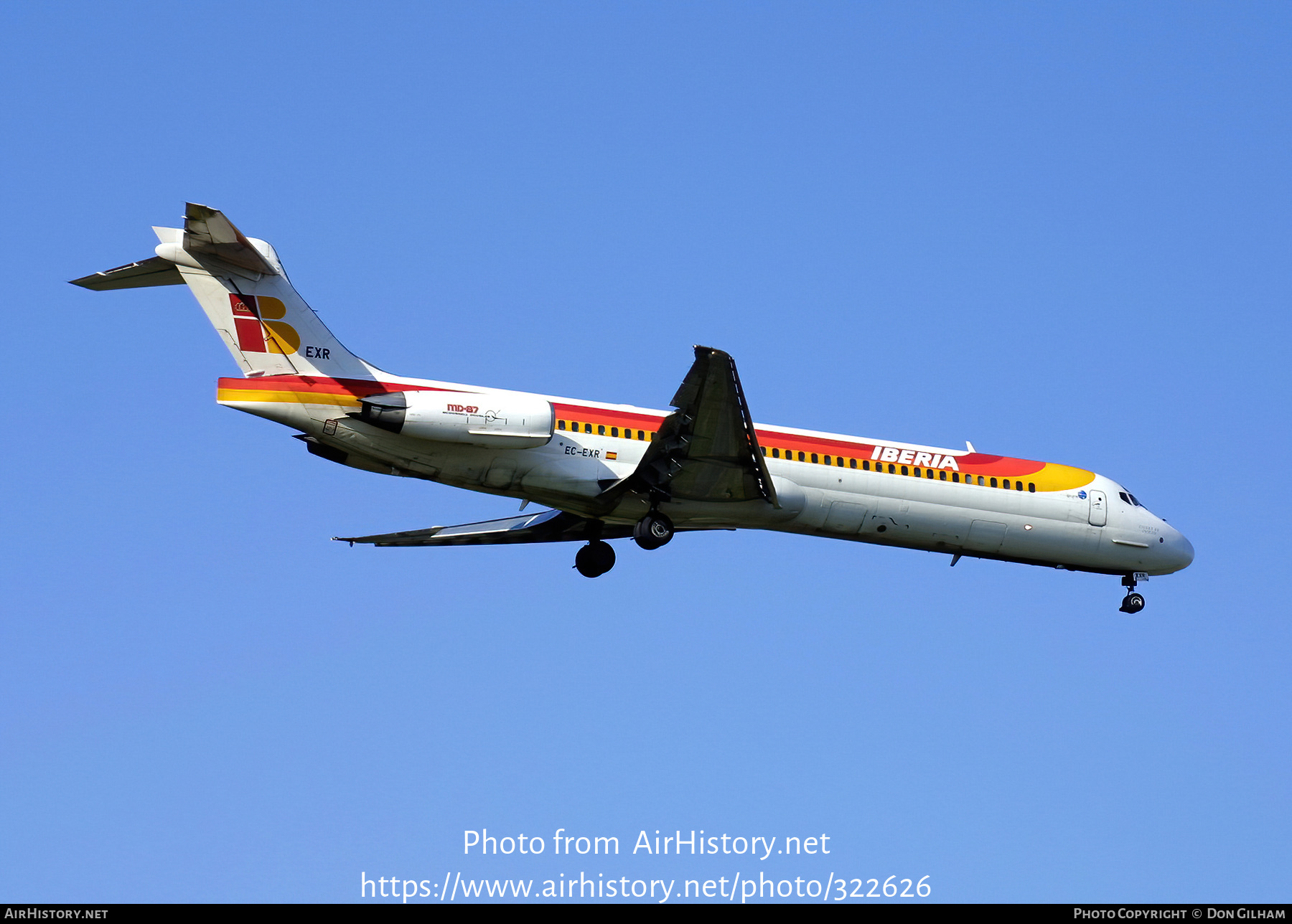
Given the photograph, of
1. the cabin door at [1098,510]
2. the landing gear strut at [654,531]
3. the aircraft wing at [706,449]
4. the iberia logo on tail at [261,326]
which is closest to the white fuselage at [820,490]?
the cabin door at [1098,510]

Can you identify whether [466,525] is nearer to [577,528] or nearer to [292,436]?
[577,528]

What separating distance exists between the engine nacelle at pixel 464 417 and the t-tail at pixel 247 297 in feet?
3.75

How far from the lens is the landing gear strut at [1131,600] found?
29.8m

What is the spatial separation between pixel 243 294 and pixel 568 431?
6.05 m

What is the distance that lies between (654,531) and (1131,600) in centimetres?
1076

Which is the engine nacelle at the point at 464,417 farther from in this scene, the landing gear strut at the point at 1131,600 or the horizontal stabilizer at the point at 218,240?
the landing gear strut at the point at 1131,600

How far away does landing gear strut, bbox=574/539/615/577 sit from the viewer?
1139 inches

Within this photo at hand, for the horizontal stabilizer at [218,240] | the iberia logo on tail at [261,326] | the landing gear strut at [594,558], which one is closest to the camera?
the horizontal stabilizer at [218,240]

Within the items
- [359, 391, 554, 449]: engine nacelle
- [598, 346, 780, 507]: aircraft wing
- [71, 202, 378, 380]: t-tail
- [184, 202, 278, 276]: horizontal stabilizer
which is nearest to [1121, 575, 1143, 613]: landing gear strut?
[598, 346, 780, 507]: aircraft wing

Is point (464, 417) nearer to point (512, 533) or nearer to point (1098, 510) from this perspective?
point (512, 533)

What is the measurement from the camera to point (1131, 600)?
2981 cm

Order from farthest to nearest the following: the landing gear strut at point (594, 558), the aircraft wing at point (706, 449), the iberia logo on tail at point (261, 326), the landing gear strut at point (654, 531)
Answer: the landing gear strut at point (594, 558) → the landing gear strut at point (654, 531) → the aircraft wing at point (706, 449) → the iberia logo on tail at point (261, 326)

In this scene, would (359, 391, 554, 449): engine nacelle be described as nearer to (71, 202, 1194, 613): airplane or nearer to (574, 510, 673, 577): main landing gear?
(71, 202, 1194, 613): airplane
